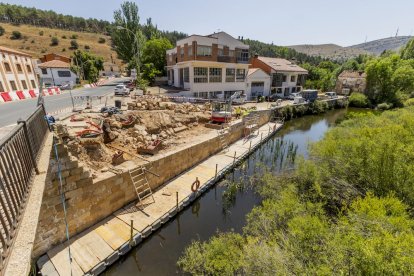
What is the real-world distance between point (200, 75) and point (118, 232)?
25313mm

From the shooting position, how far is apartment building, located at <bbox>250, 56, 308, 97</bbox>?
40625 millimetres

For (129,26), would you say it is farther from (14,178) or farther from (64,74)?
(14,178)

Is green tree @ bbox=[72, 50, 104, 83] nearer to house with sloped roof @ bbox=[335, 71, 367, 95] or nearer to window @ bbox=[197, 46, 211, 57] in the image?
window @ bbox=[197, 46, 211, 57]

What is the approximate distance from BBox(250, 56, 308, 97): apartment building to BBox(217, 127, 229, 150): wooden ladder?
24723 mm

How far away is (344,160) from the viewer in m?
9.98

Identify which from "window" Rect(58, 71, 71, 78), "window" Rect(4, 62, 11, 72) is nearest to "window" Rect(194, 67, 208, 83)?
"window" Rect(4, 62, 11, 72)

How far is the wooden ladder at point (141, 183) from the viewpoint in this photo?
11325mm

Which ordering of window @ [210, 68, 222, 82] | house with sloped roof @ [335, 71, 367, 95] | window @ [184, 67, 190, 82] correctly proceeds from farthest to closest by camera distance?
1. house with sloped roof @ [335, 71, 367, 95]
2. window @ [210, 68, 222, 82]
3. window @ [184, 67, 190, 82]

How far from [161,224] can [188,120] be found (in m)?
12.7

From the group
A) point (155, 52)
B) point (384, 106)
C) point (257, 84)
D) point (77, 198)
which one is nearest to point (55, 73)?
point (155, 52)

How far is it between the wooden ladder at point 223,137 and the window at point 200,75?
41.0ft

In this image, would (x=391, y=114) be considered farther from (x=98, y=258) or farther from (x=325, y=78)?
(x=325, y=78)

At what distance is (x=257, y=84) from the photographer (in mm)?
38969

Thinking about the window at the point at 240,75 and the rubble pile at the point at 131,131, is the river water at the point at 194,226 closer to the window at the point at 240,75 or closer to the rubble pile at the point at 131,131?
the rubble pile at the point at 131,131
